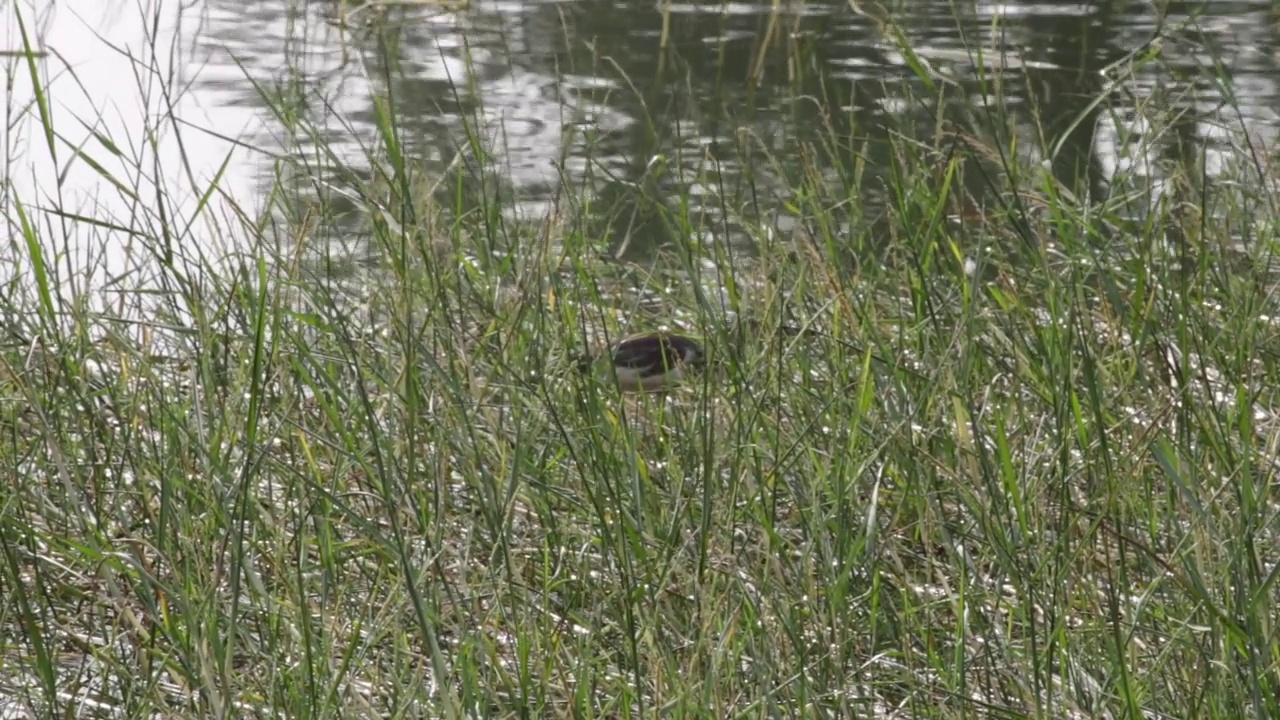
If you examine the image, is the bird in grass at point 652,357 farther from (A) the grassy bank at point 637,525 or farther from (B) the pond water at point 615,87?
(B) the pond water at point 615,87

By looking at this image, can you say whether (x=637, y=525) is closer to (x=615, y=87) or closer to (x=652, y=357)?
(x=652, y=357)

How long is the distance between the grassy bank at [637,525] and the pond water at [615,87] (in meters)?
0.89

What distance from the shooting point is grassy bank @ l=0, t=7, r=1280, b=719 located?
156 centimetres

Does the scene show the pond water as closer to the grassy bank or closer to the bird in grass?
the bird in grass

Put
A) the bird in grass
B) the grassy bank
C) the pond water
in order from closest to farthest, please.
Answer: the grassy bank < the bird in grass < the pond water

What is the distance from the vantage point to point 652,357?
8.44 feet

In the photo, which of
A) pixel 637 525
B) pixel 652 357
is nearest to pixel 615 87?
Result: pixel 652 357

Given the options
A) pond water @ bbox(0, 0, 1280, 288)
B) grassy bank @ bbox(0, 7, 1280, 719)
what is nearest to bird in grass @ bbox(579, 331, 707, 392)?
grassy bank @ bbox(0, 7, 1280, 719)

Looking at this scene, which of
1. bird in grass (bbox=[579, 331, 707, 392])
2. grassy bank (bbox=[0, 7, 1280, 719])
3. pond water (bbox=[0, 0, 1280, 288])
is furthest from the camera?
pond water (bbox=[0, 0, 1280, 288])

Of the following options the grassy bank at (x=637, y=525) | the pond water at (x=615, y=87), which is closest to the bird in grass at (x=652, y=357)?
the grassy bank at (x=637, y=525)

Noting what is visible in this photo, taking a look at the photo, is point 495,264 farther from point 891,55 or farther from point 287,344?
point 891,55

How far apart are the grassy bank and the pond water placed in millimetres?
890

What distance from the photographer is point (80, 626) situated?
77.0 inches

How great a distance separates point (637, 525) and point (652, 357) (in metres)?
0.84
